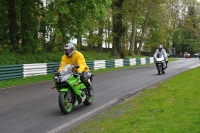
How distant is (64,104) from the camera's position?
8.33 meters

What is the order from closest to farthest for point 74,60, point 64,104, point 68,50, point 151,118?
point 151,118, point 64,104, point 68,50, point 74,60

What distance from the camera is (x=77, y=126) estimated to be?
701 centimetres

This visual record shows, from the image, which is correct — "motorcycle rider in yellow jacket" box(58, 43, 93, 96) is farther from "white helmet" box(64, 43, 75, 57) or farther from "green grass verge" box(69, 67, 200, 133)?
"green grass verge" box(69, 67, 200, 133)

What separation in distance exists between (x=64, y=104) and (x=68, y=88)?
0.43m

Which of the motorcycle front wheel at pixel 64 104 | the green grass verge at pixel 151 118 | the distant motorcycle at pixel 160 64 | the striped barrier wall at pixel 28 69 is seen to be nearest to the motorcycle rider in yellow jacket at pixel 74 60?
the motorcycle front wheel at pixel 64 104

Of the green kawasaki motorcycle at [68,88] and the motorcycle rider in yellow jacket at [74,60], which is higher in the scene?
the motorcycle rider in yellow jacket at [74,60]

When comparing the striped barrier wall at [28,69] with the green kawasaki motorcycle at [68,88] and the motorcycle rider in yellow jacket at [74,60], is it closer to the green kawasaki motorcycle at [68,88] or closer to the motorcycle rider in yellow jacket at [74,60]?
the motorcycle rider in yellow jacket at [74,60]

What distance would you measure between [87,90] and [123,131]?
3.65 metres

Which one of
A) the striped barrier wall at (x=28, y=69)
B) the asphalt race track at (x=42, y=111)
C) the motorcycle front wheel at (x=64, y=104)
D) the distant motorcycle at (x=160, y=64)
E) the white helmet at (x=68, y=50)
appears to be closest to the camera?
the asphalt race track at (x=42, y=111)

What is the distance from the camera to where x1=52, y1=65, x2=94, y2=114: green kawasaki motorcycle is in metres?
8.20

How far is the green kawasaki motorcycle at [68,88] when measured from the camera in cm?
820

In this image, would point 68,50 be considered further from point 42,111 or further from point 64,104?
point 42,111

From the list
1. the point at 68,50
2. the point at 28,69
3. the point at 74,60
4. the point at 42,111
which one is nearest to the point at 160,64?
the point at 28,69

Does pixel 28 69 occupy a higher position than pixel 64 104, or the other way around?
pixel 28 69
